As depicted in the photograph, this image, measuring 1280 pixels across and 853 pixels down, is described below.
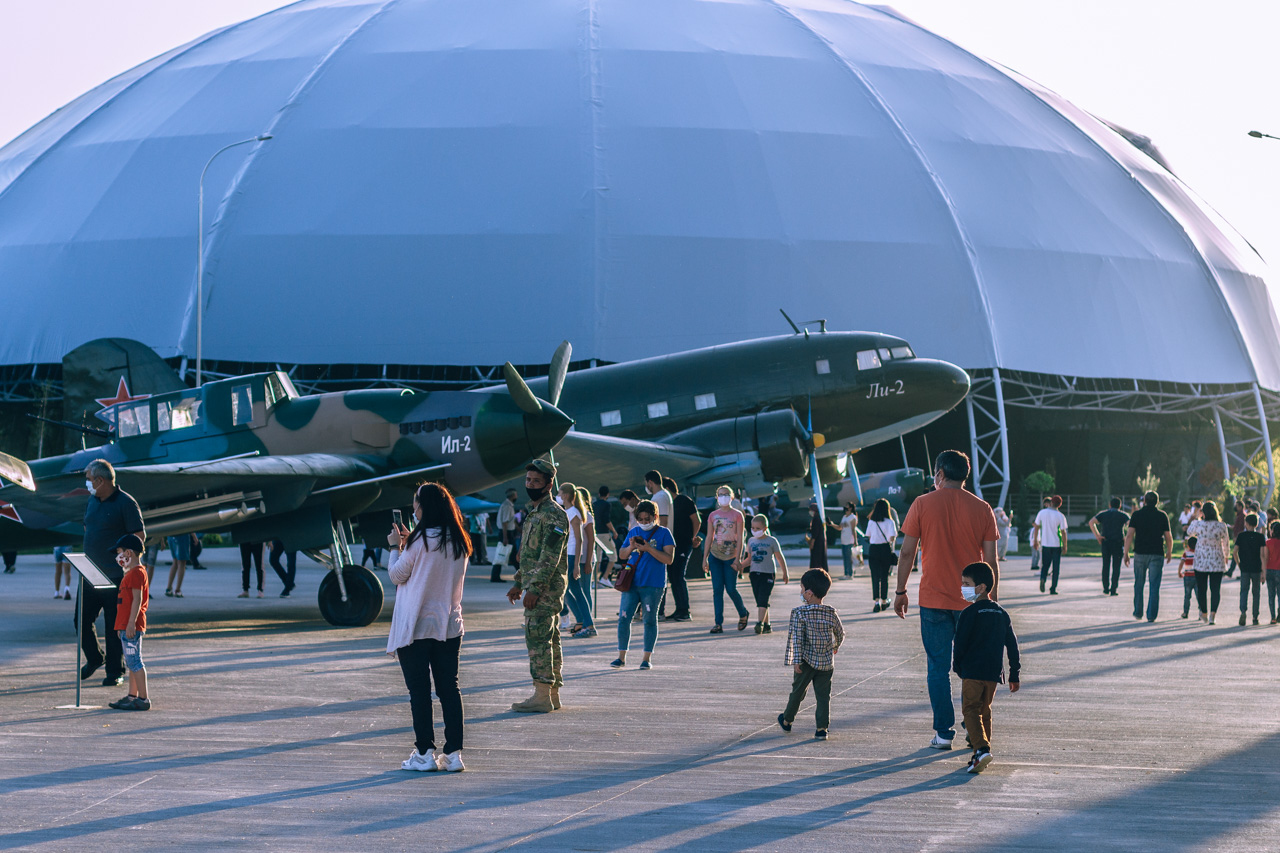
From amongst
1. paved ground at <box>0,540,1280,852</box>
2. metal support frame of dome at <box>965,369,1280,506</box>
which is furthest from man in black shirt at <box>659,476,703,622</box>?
metal support frame of dome at <box>965,369,1280,506</box>

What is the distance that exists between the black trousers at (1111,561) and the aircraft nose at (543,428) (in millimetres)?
11810

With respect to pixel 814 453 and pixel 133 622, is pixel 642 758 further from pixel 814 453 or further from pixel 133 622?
pixel 814 453

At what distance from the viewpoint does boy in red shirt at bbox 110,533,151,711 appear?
11586 millimetres

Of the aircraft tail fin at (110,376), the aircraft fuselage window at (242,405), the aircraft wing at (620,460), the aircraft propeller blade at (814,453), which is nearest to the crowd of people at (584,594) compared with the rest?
the aircraft fuselage window at (242,405)

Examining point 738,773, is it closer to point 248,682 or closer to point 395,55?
point 248,682

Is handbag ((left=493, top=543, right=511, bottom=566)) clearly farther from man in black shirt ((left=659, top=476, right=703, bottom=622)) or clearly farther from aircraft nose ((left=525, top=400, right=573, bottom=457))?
man in black shirt ((left=659, top=476, right=703, bottom=622))

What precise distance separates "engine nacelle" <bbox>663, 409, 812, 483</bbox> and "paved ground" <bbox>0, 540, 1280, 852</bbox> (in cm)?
1352

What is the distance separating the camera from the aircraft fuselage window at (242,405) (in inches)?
834

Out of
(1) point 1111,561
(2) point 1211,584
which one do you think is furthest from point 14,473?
(1) point 1111,561

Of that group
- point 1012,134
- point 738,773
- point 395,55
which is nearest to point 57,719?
point 738,773

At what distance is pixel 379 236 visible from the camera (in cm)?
5378

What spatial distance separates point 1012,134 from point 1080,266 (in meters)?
8.06

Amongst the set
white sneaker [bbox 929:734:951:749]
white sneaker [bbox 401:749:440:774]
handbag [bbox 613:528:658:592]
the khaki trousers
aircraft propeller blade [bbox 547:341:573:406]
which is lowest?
white sneaker [bbox 929:734:951:749]

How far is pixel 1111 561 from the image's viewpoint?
A: 1064 inches
